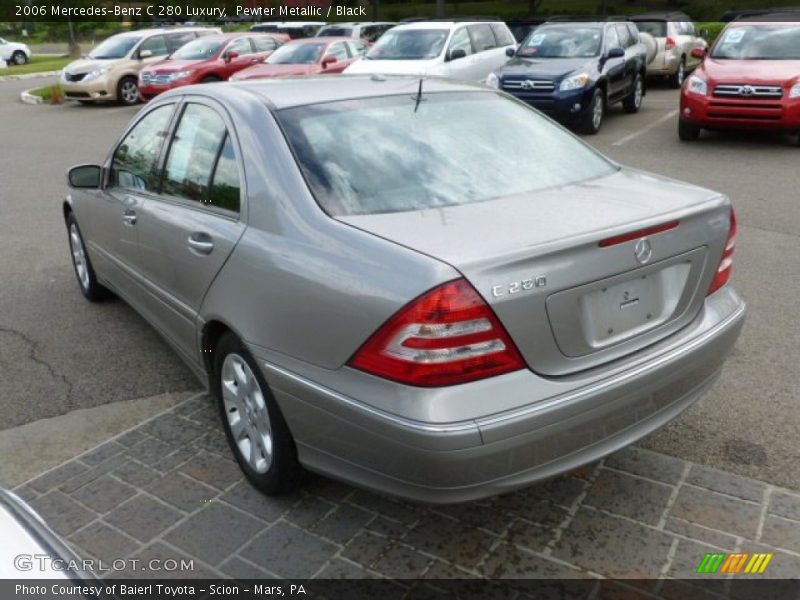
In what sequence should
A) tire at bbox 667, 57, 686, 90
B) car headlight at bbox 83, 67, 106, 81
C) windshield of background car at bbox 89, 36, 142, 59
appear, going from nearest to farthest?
tire at bbox 667, 57, 686, 90
car headlight at bbox 83, 67, 106, 81
windshield of background car at bbox 89, 36, 142, 59

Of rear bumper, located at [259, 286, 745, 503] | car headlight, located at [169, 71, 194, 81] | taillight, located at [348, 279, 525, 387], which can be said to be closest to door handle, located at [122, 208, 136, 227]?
rear bumper, located at [259, 286, 745, 503]

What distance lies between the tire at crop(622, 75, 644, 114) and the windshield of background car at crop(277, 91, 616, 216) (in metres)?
11.3

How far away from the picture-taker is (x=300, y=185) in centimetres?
299

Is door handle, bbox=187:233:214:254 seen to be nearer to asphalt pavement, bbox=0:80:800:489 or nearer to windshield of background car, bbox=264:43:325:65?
asphalt pavement, bbox=0:80:800:489

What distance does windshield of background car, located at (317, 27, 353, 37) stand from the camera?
2214 centimetres

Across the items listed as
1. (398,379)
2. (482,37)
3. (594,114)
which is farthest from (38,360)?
(482,37)

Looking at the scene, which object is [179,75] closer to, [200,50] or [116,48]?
[200,50]

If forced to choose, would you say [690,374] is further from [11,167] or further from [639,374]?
[11,167]

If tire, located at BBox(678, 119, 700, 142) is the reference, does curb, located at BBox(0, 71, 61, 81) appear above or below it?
below

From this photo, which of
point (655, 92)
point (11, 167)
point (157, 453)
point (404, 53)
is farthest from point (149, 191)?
point (655, 92)

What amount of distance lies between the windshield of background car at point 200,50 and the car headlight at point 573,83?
363 inches

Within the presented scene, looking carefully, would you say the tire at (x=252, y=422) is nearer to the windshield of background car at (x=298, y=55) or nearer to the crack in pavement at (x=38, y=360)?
the crack in pavement at (x=38, y=360)

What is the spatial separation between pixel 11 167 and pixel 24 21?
56355mm

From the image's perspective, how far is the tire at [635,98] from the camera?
14.3 metres
